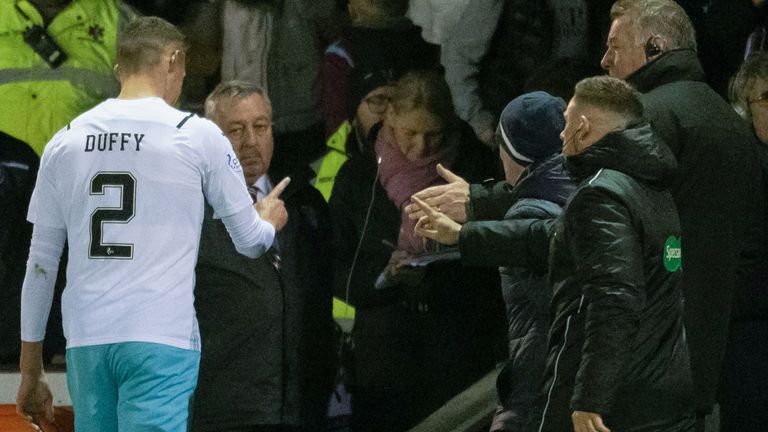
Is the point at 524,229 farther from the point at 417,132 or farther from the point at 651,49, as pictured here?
the point at 417,132

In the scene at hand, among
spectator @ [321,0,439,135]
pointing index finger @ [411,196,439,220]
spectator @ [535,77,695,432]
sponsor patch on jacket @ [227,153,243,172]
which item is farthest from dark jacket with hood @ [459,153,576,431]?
spectator @ [321,0,439,135]

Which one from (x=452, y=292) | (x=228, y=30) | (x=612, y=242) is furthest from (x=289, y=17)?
(x=612, y=242)

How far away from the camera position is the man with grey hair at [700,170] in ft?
11.3

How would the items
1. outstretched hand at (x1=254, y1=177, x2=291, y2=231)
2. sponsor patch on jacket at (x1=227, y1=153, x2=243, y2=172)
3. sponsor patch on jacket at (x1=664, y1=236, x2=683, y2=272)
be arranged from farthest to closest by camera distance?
1. outstretched hand at (x1=254, y1=177, x2=291, y2=231)
2. sponsor patch on jacket at (x1=227, y1=153, x2=243, y2=172)
3. sponsor patch on jacket at (x1=664, y1=236, x2=683, y2=272)

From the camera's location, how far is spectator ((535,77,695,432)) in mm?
2750

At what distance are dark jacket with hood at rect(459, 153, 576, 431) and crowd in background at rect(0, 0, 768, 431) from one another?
0.43 meters

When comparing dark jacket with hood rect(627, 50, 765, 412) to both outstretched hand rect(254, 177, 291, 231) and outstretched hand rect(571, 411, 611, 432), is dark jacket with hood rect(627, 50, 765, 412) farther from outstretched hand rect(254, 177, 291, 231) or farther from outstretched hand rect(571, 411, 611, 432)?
outstretched hand rect(254, 177, 291, 231)

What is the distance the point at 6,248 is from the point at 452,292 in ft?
5.89

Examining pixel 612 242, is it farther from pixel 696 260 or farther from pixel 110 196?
pixel 110 196

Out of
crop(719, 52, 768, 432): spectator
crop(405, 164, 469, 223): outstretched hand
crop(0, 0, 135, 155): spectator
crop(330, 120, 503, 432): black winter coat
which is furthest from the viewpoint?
crop(0, 0, 135, 155): spectator

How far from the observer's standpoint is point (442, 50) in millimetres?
4746

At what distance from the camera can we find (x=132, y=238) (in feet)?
10.2

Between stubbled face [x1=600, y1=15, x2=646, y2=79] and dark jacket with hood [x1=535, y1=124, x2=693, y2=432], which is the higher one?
stubbled face [x1=600, y1=15, x2=646, y2=79]

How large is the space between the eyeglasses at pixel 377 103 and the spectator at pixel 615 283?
1.85m
